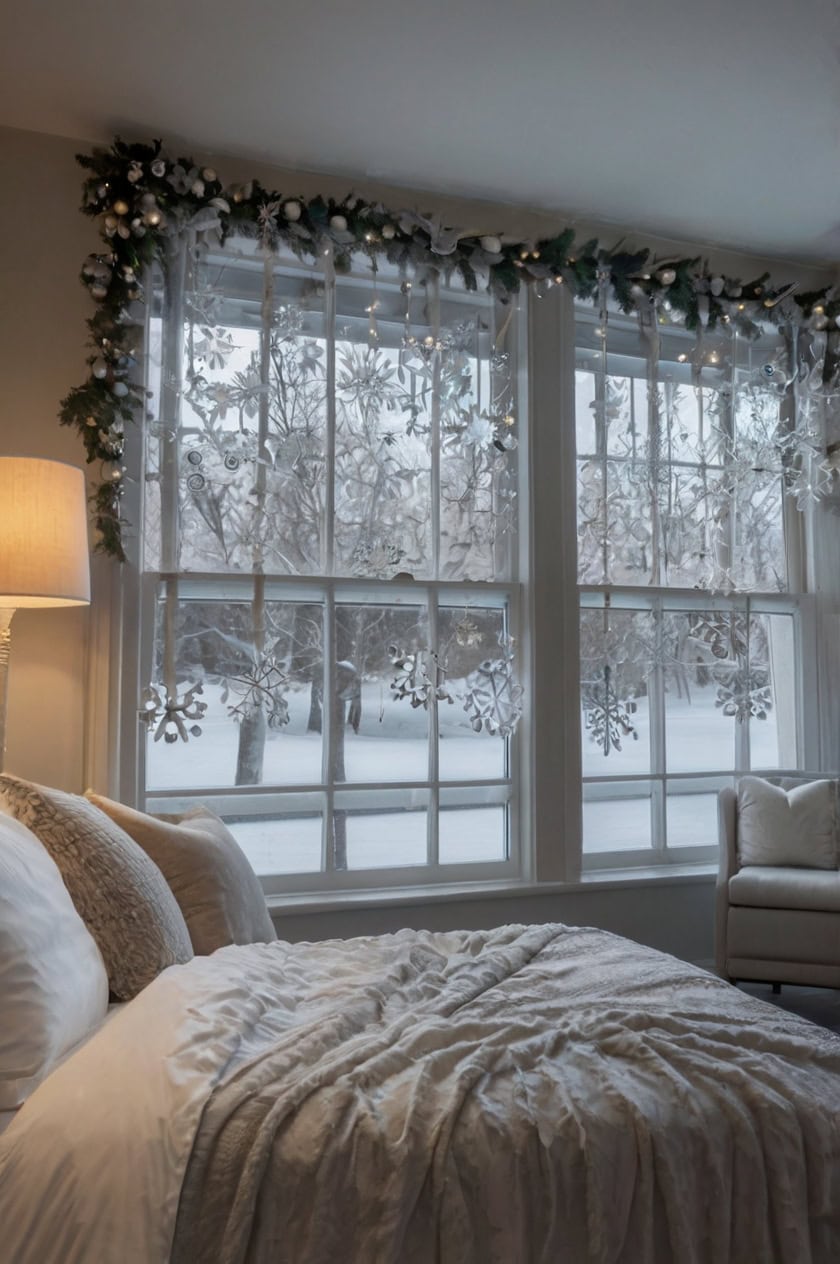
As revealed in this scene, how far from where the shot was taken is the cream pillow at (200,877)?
2.46 metres

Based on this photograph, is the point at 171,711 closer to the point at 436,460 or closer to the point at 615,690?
the point at 436,460

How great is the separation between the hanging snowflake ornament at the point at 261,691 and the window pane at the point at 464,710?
63 centimetres

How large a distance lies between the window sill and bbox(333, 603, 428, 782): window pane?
43 centimetres

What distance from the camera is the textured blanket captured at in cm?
149

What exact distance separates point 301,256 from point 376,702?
67.7 inches

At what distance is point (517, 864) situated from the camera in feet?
13.4

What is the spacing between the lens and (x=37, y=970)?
1687 millimetres

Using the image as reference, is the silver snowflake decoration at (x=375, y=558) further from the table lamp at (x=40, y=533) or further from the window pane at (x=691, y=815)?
the window pane at (x=691, y=815)

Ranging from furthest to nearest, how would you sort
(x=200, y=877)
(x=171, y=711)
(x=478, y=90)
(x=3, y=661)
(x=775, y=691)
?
(x=775, y=691)
(x=171, y=711)
(x=478, y=90)
(x=3, y=661)
(x=200, y=877)

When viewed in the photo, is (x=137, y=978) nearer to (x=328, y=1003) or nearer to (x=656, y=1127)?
(x=328, y=1003)

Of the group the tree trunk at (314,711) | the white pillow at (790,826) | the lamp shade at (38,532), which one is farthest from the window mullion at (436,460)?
the lamp shade at (38,532)

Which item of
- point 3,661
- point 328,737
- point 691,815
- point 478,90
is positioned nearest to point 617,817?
point 691,815

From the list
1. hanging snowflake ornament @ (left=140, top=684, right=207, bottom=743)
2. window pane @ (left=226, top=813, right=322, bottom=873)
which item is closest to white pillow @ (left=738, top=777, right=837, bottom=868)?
window pane @ (left=226, top=813, right=322, bottom=873)

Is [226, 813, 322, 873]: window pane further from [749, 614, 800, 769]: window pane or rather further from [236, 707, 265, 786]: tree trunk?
[749, 614, 800, 769]: window pane
